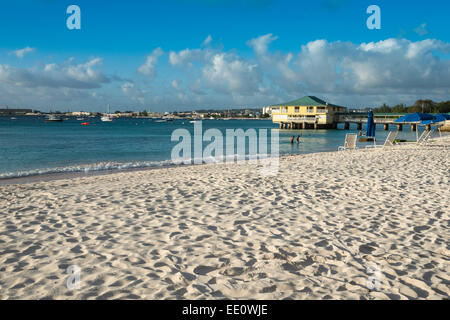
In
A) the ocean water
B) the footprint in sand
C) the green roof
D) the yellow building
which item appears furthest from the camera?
the green roof

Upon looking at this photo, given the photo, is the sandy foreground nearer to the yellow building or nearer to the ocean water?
the ocean water

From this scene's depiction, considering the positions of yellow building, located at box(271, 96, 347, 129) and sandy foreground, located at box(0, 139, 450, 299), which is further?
yellow building, located at box(271, 96, 347, 129)

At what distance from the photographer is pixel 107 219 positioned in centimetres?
507

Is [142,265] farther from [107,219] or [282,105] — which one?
[282,105]

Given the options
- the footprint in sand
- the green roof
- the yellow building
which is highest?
the green roof

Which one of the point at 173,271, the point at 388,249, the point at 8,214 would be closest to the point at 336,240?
the point at 388,249

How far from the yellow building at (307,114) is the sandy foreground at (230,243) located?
6175cm

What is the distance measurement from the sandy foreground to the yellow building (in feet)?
203

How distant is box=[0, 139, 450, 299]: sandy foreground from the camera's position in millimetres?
3012

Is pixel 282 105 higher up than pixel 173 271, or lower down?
higher up

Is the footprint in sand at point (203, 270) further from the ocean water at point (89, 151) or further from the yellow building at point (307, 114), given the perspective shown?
the yellow building at point (307, 114)

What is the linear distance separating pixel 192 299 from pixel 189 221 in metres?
2.12

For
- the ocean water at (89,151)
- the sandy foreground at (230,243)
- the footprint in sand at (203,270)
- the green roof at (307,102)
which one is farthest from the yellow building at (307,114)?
the footprint in sand at (203,270)

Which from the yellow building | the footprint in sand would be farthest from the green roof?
the footprint in sand
